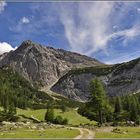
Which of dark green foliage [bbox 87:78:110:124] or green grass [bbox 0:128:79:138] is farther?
dark green foliage [bbox 87:78:110:124]

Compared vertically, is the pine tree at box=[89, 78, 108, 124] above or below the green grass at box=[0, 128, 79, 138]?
above

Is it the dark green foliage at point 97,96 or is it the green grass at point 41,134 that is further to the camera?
the dark green foliage at point 97,96

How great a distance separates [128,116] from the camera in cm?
17012

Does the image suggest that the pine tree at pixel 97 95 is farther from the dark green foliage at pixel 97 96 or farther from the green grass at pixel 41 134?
the green grass at pixel 41 134

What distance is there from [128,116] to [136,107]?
12.8 metres

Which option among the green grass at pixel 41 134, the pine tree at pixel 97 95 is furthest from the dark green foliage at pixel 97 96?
the green grass at pixel 41 134

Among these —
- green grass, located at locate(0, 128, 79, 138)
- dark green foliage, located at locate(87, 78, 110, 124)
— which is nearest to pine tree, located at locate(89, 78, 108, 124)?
dark green foliage, located at locate(87, 78, 110, 124)

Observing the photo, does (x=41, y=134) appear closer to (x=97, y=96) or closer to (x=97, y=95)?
(x=97, y=96)

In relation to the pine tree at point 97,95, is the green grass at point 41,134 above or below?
below

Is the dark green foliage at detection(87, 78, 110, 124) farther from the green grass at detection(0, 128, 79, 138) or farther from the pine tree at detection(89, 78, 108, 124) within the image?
the green grass at detection(0, 128, 79, 138)

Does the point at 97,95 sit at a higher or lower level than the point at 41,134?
higher

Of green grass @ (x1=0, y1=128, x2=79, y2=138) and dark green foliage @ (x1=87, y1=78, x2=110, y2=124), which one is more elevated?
dark green foliage @ (x1=87, y1=78, x2=110, y2=124)

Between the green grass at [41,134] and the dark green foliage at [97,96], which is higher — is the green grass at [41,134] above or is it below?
below

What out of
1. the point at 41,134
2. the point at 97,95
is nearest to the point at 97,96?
the point at 97,95
